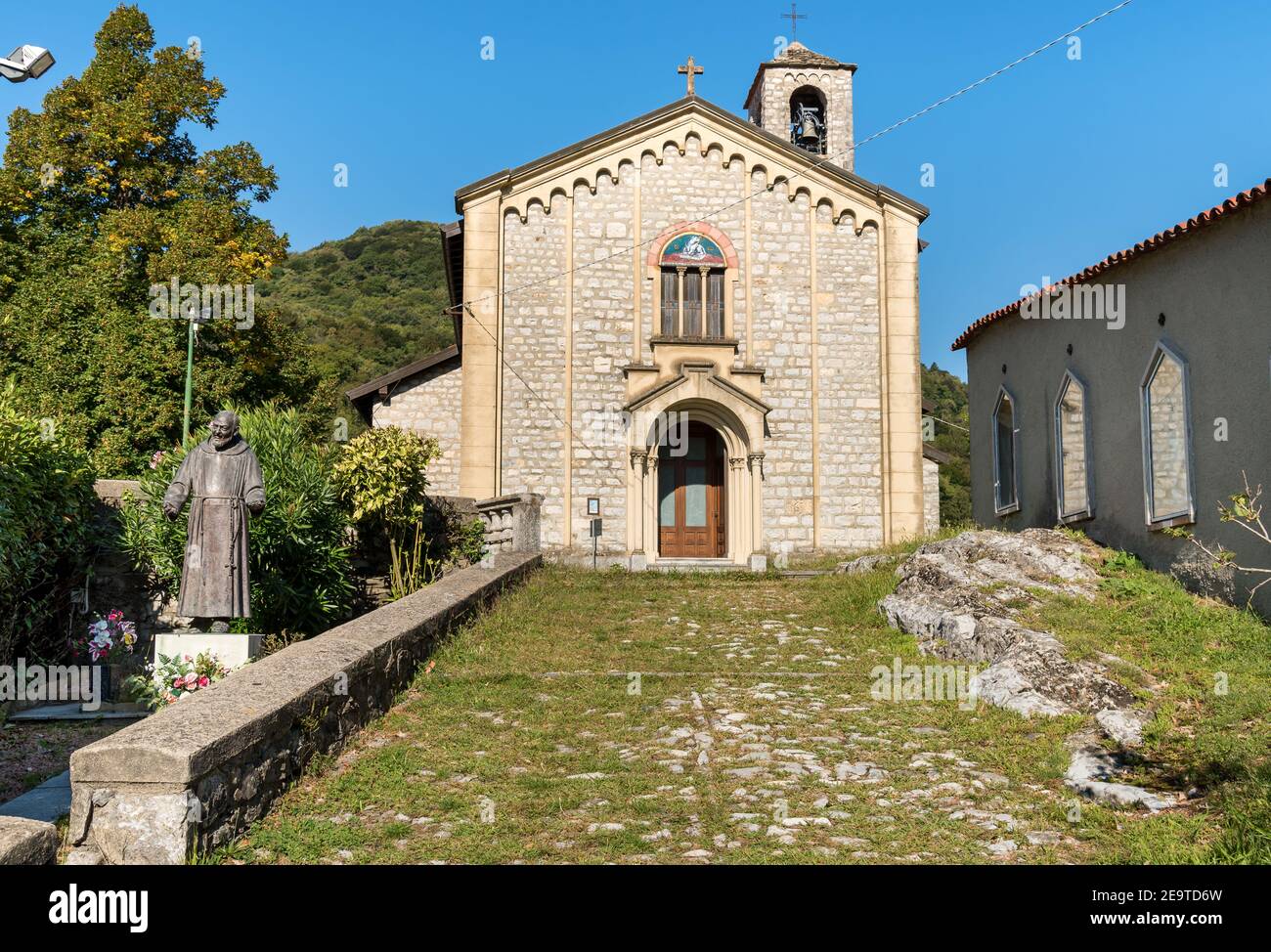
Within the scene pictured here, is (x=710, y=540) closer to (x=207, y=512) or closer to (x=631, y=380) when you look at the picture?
(x=631, y=380)

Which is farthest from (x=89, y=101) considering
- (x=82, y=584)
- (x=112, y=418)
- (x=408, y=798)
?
(x=408, y=798)

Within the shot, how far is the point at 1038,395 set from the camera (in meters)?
15.4

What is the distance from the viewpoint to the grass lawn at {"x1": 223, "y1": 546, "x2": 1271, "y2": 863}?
196 inches

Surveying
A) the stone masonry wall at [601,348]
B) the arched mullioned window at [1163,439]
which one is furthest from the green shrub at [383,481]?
the arched mullioned window at [1163,439]

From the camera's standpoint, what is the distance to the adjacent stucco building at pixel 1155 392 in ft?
32.5

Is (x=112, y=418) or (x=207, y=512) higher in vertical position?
(x=112, y=418)

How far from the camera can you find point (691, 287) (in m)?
19.1

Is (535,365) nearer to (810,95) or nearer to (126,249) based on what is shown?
(126,249)

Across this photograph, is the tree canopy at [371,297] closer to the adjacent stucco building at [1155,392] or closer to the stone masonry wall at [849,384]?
the stone masonry wall at [849,384]

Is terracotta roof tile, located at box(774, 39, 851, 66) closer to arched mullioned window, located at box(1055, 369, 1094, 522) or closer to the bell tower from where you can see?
the bell tower

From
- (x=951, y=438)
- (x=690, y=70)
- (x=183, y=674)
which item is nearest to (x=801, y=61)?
(x=690, y=70)

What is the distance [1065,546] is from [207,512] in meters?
9.73

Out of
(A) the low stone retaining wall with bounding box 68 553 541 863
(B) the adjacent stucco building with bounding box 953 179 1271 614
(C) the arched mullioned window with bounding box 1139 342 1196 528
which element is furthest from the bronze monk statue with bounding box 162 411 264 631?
(C) the arched mullioned window with bounding box 1139 342 1196 528

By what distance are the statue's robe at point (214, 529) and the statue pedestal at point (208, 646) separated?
0.21 meters
